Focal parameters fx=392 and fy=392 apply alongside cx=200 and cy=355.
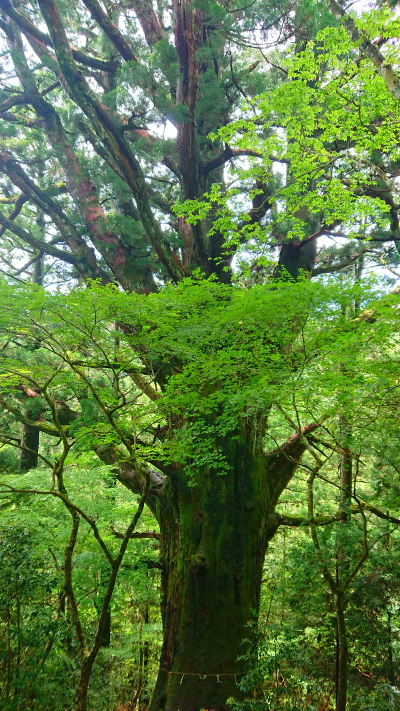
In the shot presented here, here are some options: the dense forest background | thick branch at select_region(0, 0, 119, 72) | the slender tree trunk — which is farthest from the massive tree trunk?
thick branch at select_region(0, 0, 119, 72)

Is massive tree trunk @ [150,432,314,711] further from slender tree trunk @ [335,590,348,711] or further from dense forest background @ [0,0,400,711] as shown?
slender tree trunk @ [335,590,348,711]

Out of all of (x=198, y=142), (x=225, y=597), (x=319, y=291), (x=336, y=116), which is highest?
(x=198, y=142)

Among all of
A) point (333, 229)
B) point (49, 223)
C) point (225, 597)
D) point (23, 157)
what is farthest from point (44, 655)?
point (49, 223)

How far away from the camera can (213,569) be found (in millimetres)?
4523

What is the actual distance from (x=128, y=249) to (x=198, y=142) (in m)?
2.04

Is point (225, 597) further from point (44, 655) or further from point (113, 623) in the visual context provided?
point (113, 623)

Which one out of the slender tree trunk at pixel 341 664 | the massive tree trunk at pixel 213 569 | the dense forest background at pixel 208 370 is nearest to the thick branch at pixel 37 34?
the dense forest background at pixel 208 370

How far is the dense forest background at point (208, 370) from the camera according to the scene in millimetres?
3430

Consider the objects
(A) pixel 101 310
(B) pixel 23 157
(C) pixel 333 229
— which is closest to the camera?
(A) pixel 101 310

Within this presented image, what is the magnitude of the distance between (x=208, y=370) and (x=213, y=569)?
2399 millimetres

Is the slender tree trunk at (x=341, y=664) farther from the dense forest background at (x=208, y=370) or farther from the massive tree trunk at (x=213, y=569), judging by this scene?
the massive tree trunk at (x=213, y=569)

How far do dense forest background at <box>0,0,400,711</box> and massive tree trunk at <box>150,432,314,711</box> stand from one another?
0.03 meters

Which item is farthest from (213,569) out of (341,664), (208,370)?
(208,370)

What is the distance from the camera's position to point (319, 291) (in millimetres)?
3678
